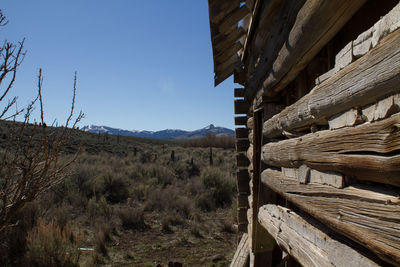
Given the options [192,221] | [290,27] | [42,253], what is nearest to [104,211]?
[192,221]

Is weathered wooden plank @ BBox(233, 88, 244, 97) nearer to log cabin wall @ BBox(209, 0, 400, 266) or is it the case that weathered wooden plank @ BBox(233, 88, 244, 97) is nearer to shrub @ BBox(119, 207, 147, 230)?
log cabin wall @ BBox(209, 0, 400, 266)

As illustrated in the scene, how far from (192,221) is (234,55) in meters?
4.87

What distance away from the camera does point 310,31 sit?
179 cm

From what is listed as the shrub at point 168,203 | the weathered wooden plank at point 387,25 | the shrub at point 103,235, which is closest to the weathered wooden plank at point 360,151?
the weathered wooden plank at point 387,25

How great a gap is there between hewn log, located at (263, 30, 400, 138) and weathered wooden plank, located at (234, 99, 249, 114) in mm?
3006

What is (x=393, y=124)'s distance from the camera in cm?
96

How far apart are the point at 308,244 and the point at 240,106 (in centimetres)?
341

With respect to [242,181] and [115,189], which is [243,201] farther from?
[115,189]

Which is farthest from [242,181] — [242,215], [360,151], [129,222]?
[129,222]

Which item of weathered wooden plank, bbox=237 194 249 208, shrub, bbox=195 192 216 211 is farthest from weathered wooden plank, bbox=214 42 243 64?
shrub, bbox=195 192 216 211

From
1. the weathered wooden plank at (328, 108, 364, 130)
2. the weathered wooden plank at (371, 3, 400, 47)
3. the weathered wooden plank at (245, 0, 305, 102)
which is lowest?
the weathered wooden plank at (328, 108, 364, 130)

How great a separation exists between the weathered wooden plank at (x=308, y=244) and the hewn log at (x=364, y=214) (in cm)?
10

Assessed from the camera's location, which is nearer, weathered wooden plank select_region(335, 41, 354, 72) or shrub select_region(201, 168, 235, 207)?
weathered wooden plank select_region(335, 41, 354, 72)

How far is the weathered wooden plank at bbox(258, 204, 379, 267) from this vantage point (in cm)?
127
